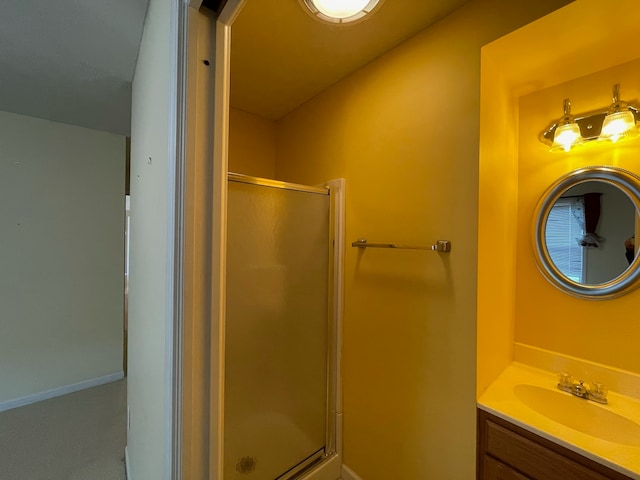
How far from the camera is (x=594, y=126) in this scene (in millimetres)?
1196

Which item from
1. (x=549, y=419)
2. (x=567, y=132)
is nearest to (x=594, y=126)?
(x=567, y=132)

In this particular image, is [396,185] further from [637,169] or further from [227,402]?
[227,402]

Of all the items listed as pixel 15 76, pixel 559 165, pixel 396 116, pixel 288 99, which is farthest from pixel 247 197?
pixel 15 76

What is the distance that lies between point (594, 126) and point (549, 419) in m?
Answer: 1.26

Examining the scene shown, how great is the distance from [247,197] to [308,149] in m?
0.79

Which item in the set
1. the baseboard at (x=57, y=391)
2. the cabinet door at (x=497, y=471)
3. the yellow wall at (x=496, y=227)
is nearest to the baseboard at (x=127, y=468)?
the baseboard at (x=57, y=391)

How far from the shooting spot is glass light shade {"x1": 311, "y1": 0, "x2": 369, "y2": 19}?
3.45 feet

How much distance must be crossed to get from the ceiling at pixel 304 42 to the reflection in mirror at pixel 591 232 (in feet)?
3.44

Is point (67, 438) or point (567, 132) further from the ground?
point (567, 132)

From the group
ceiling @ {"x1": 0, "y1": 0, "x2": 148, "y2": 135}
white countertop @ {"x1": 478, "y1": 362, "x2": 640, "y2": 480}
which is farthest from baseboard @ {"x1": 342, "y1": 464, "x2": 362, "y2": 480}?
ceiling @ {"x1": 0, "y1": 0, "x2": 148, "y2": 135}

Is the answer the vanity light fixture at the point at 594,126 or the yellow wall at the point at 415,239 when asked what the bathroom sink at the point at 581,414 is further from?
the vanity light fixture at the point at 594,126

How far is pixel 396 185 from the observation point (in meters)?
1.37

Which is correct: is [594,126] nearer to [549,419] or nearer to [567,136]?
[567,136]

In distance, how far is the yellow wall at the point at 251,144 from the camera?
2033 millimetres
